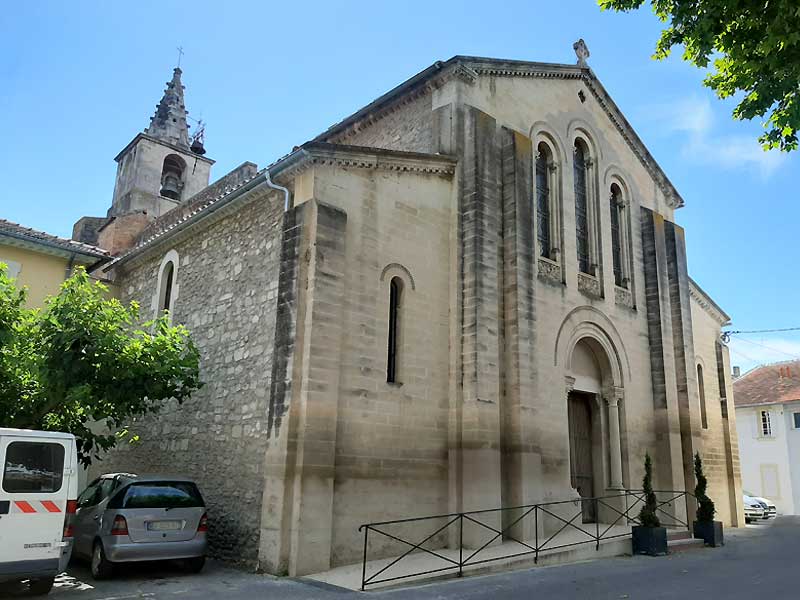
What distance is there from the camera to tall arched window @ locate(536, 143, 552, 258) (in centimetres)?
1489

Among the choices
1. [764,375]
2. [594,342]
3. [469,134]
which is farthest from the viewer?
[764,375]

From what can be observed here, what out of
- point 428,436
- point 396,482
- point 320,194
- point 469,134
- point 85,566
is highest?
point 469,134

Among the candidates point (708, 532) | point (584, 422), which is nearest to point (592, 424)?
point (584, 422)

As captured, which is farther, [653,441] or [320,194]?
[653,441]

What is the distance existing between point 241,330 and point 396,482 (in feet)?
12.8

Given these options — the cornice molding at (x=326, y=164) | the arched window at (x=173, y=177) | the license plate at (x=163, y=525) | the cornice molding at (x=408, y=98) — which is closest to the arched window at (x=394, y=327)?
the cornice molding at (x=326, y=164)

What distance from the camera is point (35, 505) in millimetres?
7699

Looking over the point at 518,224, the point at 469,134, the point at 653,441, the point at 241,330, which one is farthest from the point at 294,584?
the point at 653,441

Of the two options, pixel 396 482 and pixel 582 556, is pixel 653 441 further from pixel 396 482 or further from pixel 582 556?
pixel 396 482

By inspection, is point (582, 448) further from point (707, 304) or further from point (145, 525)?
point (145, 525)

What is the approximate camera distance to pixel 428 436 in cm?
1153

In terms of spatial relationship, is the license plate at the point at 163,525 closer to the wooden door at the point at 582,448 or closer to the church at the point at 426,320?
the church at the point at 426,320

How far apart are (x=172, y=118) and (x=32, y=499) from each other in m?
24.3

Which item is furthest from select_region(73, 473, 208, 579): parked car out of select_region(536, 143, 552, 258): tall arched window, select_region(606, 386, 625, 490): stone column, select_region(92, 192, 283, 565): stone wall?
select_region(606, 386, 625, 490): stone column
